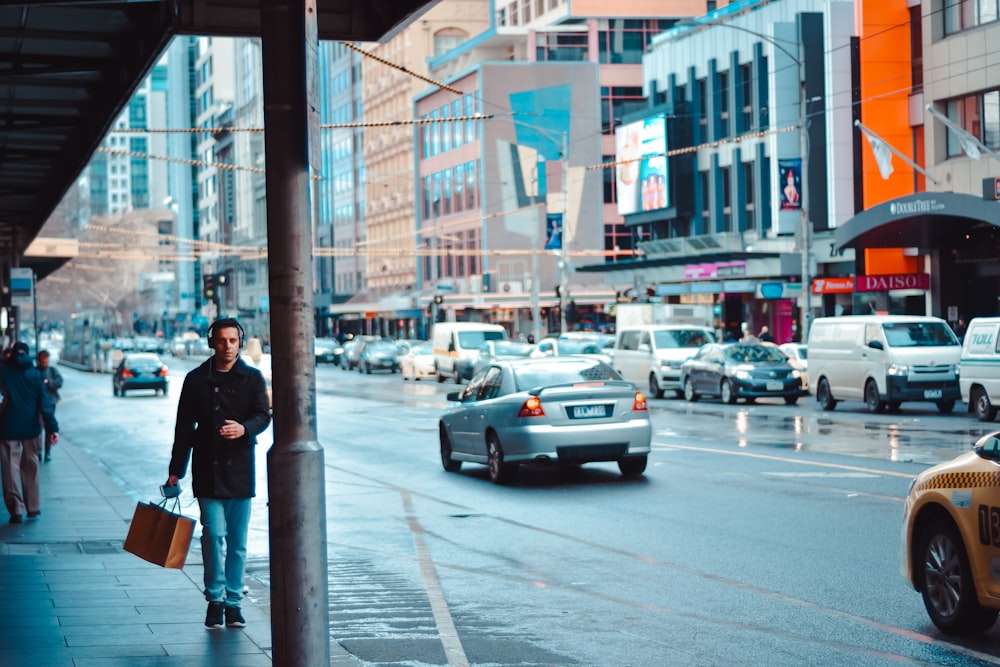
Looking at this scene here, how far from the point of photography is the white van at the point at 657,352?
39688 millimetres

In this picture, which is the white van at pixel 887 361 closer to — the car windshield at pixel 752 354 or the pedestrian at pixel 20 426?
the car windshield at pixel 752 354

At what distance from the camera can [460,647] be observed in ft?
29.4

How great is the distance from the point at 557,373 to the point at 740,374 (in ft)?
56.5

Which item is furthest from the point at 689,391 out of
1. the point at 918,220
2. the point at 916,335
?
the point at 918,220

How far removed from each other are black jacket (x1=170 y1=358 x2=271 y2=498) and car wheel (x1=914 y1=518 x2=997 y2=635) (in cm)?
397

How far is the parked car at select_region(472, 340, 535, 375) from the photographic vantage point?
49031 mm

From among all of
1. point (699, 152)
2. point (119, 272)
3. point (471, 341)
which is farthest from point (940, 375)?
point (119, 272)

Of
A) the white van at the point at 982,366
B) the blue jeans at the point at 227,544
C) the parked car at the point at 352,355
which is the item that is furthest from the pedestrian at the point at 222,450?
the parked car at the point at 352,355

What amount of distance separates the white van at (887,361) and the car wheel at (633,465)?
1257cm

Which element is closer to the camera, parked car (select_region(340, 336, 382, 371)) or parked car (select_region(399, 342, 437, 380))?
parked car (select_region(399, 342, 437, 380))

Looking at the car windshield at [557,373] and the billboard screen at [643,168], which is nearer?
the car windshield at [557,373]

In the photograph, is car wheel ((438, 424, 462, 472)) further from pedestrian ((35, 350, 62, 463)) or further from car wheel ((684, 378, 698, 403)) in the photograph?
car wheel ((684, 378, 698, 403))

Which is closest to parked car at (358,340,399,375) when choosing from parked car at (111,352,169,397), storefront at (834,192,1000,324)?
parked car at (111,352,169,397)

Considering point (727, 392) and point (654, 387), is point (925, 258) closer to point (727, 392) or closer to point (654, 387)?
point (654, 387)
